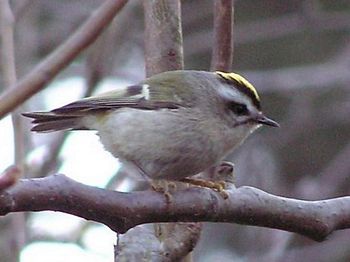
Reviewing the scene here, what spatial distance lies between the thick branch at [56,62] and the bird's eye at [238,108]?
3.11 ft

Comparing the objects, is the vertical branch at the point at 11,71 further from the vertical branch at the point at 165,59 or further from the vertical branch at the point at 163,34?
the vertical branch at the point at 163,34

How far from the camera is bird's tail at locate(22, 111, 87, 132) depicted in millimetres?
2803

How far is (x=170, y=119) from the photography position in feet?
9.29

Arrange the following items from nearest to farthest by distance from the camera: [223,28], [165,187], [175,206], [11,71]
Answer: [175,206] → [11,71] → [165,187] → [223,28]

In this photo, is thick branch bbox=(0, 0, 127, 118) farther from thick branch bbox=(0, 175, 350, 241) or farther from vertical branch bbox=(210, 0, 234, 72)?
vertical branch bbox=(210, 0, 234, 72)

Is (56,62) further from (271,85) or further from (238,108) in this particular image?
(271,85)

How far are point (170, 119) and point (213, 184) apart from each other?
1.29ft

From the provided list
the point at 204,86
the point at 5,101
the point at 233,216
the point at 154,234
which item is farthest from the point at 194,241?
the point at 5,101

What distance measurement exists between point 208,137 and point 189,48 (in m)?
2.99

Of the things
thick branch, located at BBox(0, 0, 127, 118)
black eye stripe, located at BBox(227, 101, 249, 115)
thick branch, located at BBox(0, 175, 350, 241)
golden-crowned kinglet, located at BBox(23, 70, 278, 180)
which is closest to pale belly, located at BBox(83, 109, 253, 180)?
golden-crowned kinglet, located at BBox(23, 70, 278, 180)

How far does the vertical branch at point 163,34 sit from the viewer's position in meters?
2.91

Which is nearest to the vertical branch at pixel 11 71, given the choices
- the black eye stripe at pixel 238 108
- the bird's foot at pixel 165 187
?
the bird's foot at pixel 165 187

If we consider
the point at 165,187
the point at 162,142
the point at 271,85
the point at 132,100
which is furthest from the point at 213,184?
the point at 271,85

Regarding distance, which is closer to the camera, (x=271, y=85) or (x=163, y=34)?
(x=163, y=34)
